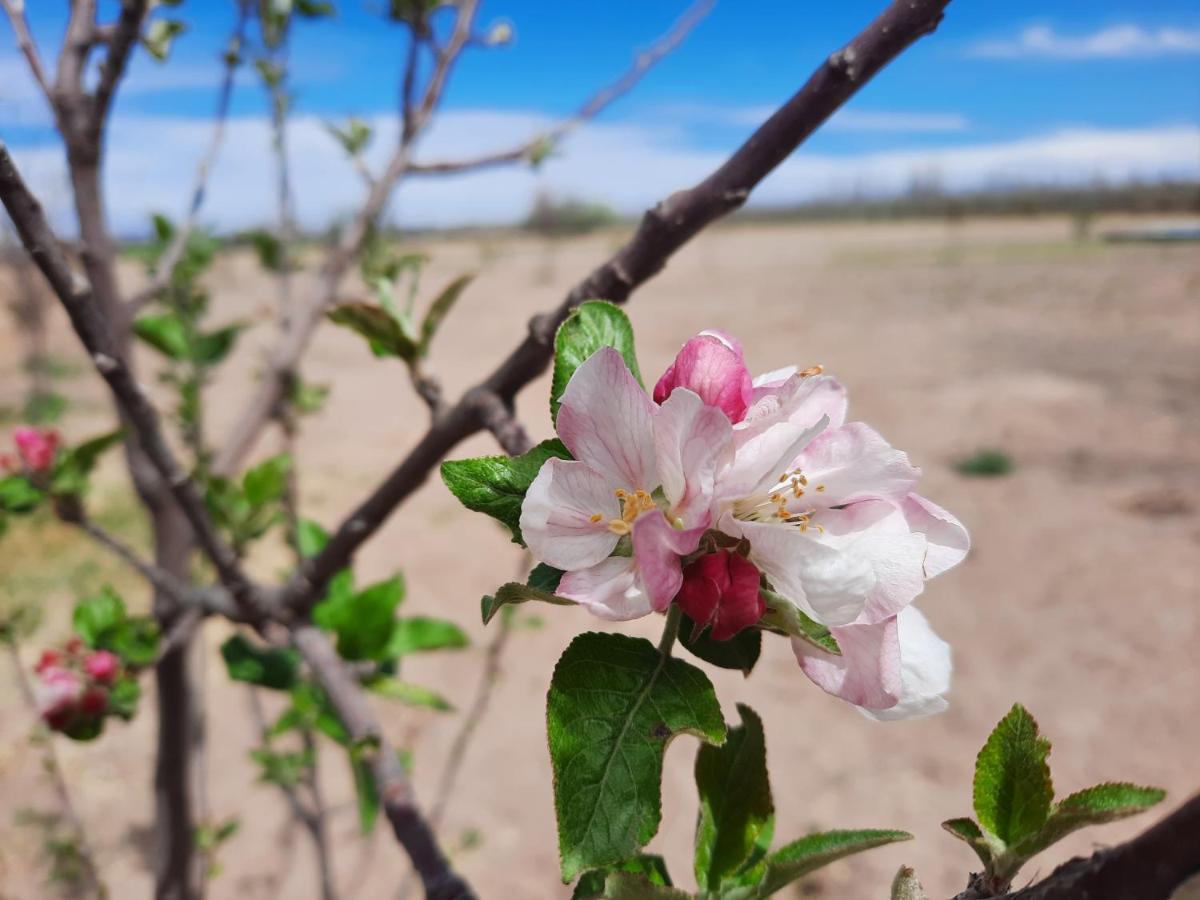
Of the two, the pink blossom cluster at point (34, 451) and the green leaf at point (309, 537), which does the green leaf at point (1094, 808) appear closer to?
the green leaf at point (309, 537)

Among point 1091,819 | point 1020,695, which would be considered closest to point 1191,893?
point 1091,819

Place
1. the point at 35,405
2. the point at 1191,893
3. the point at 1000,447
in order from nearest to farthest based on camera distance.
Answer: the point at 1191,893 → the point at 1000,447 → the point at 35,405

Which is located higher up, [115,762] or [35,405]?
[35,405]

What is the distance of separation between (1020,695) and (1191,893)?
5.44m

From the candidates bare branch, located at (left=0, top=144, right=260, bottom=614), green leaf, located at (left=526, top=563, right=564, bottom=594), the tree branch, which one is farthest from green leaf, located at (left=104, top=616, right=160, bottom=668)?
the tree branch

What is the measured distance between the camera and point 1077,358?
1305cm

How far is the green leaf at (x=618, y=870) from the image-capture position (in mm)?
719

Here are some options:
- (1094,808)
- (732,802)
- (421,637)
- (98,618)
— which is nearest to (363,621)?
(421,637)

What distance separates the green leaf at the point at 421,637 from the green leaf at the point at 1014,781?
1.26 meters

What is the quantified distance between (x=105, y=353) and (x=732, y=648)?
0.79 m

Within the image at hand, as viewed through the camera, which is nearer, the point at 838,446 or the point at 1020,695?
the point at 838,446

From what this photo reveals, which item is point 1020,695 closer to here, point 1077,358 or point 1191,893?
point 1191,893

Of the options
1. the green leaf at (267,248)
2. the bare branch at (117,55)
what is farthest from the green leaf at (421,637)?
the green leaf at (267,248)

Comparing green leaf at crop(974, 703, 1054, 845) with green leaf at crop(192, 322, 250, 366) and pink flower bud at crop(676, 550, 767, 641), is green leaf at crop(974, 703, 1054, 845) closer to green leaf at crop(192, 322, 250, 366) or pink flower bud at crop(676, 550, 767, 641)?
pink flower bud at crop(676, 550, 767, 641)
